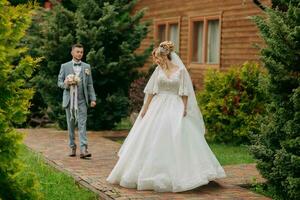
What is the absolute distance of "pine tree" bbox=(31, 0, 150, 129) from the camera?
59.1ft

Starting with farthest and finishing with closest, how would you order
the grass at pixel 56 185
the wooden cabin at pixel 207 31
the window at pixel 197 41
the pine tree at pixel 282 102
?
the window at pixel 197 41, the wooden cabin at pixel 207 31, the grass at pixel 56 185, the pine tree at pixel 282 102

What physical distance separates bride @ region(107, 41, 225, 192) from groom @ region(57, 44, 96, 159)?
2443 mm

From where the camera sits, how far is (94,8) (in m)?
18.3

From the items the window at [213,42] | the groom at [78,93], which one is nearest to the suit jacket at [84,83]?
the groom at [78,93]

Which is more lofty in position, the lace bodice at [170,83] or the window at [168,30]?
the window at [168,30]

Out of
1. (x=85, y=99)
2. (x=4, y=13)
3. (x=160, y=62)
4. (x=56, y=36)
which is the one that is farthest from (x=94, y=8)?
(x=4, y=13)

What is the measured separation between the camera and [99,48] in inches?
720

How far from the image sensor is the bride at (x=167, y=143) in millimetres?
9383

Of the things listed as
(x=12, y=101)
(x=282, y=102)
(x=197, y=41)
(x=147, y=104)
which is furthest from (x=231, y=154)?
(x=197, y=41)

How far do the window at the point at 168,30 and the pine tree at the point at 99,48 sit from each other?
497 centimetres

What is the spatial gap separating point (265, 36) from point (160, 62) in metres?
2.03

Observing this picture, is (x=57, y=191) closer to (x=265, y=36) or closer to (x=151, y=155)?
(x=151, y=155)

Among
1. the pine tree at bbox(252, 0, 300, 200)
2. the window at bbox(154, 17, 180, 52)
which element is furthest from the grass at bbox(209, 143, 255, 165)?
the window at bbox(154, 17, 180, 52)

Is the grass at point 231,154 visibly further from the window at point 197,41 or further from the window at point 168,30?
the window at point 168,30
